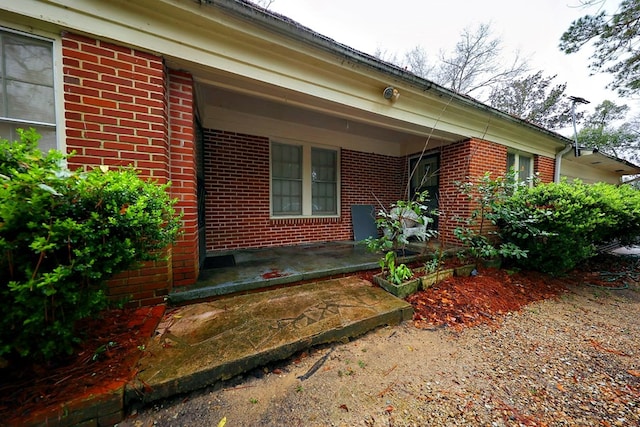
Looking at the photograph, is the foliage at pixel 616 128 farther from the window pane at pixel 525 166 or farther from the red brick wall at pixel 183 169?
the red brick wall at pixel 183 169

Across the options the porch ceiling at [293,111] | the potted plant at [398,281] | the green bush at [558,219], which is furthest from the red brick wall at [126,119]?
the green bush at [558,219]

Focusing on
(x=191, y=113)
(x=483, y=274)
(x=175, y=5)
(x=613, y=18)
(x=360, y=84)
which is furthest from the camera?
(x=613, y=18)

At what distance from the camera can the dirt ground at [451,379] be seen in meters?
1.33

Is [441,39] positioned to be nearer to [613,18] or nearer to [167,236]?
[613,18]

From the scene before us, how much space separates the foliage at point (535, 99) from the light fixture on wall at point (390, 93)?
1285 cm

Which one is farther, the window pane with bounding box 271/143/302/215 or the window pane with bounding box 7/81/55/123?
the window pane with bounding box 271/143/302/215

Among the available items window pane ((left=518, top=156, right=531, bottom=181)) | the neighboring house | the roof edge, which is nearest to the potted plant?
the neighboring house

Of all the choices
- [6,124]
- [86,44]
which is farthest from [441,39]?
[6,124]

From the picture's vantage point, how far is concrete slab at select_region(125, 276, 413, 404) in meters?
1.40

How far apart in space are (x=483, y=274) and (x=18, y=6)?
5887mm

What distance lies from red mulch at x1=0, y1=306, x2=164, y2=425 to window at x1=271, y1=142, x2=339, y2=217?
3.26 metres

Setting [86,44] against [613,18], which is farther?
[613,18]

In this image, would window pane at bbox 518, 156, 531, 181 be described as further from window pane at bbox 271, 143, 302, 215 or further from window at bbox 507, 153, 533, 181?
window pane at bbox 271, 143, 302, 215

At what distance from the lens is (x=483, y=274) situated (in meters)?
3.57
